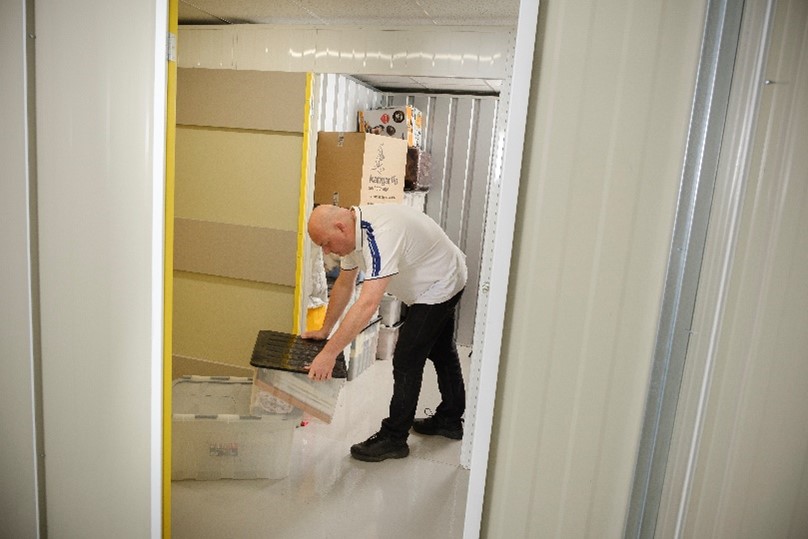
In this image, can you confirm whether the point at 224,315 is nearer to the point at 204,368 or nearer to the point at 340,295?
the point at 204,368

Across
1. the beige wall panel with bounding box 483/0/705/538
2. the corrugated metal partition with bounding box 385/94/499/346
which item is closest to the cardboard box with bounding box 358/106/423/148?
the corrugated metal partition with bounding box 385/94/499/346

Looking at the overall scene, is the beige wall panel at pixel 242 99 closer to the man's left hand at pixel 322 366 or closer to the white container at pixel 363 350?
the man's left hand at pixel 322 366

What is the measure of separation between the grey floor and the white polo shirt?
910 millimetres

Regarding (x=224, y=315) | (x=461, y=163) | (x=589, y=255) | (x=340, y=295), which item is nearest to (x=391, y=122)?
(x=461, y=163)

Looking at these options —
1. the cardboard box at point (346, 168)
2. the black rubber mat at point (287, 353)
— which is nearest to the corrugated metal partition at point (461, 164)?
the cardboard box at point (346, 168)

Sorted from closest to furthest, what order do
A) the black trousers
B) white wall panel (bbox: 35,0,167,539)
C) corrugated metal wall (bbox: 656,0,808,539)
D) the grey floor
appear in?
corrugated metal wall (bbox: 656,0,808,539)
white wall panel (bbox: 35,0,167,539)
the grey floor
the black trousers

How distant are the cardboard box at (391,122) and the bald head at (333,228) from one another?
5.88 feet

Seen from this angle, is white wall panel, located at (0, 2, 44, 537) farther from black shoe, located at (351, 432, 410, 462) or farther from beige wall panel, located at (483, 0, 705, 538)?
black shoe, located at (351, 432, 410, 462)

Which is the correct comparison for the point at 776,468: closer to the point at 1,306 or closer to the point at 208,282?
the point at 1,306

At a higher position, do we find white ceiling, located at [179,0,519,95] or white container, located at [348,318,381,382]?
white ceiling, located at [179,0,519,95]

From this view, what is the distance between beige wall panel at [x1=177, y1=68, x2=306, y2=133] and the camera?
9.80 feet

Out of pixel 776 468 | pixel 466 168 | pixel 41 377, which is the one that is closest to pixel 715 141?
pixel 776 468

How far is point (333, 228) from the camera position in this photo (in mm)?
2607

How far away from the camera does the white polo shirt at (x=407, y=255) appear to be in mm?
2561
